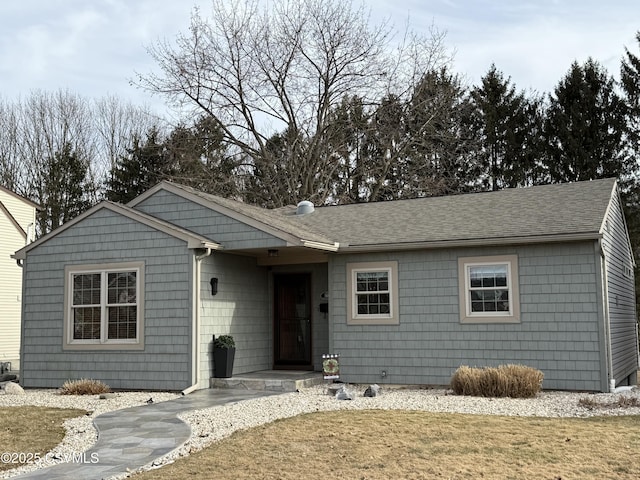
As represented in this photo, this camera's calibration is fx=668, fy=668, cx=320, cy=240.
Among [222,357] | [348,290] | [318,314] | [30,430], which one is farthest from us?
[318,314]

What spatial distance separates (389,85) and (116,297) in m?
15.8

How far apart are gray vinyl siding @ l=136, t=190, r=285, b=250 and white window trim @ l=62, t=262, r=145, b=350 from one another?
134 centimetres

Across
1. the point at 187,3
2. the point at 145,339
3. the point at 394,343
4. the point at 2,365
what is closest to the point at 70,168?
the point at 187,3

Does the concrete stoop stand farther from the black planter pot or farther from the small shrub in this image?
the small shrub

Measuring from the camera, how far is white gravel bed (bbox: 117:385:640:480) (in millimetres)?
8452

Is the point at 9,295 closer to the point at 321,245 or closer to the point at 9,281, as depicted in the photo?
the point at 9,281

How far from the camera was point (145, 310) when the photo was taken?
12.5 meters

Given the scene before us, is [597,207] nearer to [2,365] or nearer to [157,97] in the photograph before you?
[2,365]

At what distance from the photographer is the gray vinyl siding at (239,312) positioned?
12.5 meters

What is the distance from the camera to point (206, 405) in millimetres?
10203

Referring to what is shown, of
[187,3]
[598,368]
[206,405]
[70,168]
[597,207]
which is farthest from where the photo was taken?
[70,168]

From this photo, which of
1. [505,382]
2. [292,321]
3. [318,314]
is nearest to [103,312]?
[292,321]

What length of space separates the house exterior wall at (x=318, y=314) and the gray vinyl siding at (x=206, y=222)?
7.07 ft

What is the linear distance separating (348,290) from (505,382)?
371 centimetres
